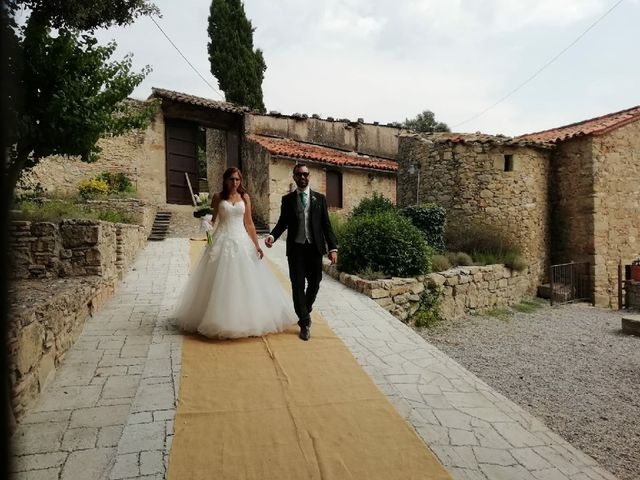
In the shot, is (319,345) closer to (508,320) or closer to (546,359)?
Answer: (546,359)

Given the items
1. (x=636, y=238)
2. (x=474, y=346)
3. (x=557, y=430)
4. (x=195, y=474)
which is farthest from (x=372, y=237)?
(x=636, y=238)

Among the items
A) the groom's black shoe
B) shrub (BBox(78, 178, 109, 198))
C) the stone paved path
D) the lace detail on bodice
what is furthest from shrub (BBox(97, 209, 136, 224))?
the groom's black shoe

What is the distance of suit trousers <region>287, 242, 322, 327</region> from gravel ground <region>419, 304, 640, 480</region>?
2899mm

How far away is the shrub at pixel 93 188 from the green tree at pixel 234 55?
34.9ft

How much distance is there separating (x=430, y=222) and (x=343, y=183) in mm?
6497

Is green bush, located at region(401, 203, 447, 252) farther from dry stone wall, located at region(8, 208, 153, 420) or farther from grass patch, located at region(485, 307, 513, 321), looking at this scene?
dry stone wall, located at region(8, 208, 153, 420)

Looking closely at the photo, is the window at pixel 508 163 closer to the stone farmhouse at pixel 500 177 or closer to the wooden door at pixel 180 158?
the stone farmhouse at pixel 500 177

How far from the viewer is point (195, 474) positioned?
2438mm

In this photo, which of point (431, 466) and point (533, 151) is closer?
point (431, 466)

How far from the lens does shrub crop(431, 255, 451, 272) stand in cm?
950

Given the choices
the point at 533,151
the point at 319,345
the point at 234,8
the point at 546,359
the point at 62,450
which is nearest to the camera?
the point at 62,450

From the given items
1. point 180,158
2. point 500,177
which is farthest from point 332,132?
point 500,177

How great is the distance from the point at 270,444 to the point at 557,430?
3.40 metres

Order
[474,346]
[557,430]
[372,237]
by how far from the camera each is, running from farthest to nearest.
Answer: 1. [372,237]
2. [474,346]
3. [557,430]
